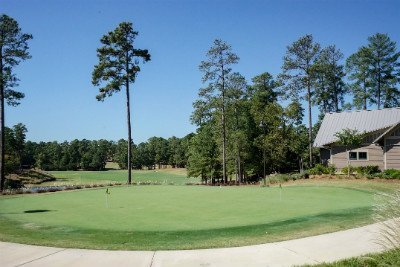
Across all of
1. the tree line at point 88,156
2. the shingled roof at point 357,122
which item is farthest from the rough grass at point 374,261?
the tree line at point 88,156

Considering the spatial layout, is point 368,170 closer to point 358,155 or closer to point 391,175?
point 391,175

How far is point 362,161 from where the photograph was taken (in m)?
36.5

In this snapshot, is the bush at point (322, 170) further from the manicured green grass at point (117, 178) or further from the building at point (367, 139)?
the manicured green grass at point (117, 178)

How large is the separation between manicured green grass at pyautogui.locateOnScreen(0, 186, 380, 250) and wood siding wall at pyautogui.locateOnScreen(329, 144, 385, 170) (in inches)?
812

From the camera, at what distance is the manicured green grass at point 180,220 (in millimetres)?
9547

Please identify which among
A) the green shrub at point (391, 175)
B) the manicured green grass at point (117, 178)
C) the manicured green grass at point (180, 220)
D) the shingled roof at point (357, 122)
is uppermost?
the shingled roof at point (357, 122)

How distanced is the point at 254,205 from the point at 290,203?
5.31ft

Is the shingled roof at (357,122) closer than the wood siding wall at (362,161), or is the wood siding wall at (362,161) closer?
the wood siding wall at (362,161)

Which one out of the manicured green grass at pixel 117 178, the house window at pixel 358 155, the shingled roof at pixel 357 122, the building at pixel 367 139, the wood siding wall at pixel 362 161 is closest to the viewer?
the building at pixel 367 139

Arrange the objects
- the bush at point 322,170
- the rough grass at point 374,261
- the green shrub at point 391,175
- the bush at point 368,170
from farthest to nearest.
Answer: the bush at point 322,170 → the bush at point 368,170 → the green shrub at point 391,175 → the rough grass at point 374,261

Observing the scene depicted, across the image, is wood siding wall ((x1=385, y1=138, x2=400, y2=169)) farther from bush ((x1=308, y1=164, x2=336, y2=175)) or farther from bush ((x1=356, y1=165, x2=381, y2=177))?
bush ((x1=308, y1=164, x2=336, y2=175))

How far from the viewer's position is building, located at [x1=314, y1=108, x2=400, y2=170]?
3253cm

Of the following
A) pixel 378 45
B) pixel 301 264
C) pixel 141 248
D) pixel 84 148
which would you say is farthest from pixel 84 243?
pixel 84 148

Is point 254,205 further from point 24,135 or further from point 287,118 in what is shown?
point 24,135
